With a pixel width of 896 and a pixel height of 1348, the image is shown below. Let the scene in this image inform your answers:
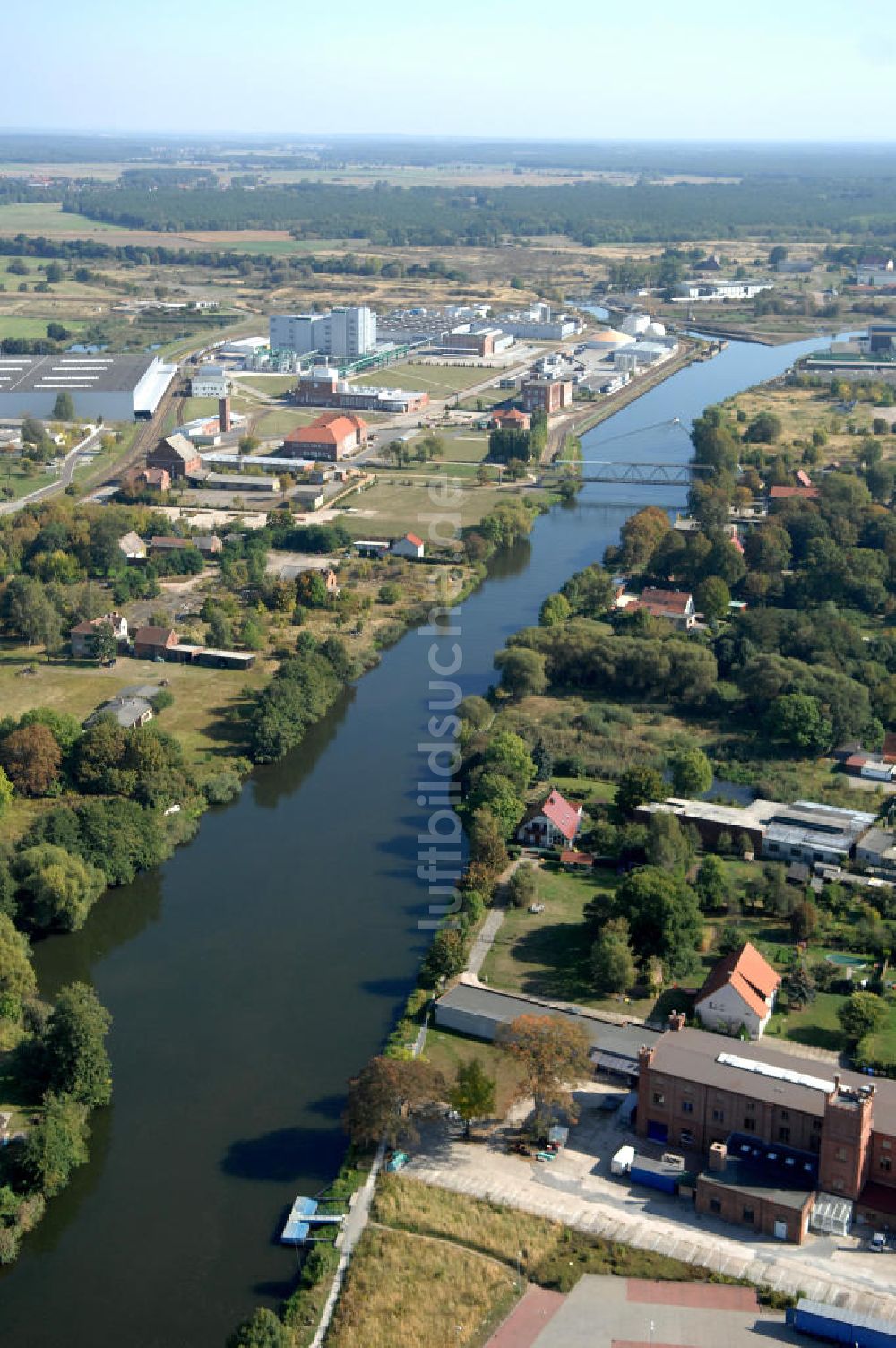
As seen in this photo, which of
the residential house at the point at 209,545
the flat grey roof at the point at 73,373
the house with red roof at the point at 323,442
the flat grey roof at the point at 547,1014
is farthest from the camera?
the flat grey roof at the point at 73,373

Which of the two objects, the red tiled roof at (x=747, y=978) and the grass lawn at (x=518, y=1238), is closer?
the grass lawn at (x=518, y=1238)

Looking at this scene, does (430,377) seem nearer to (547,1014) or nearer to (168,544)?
(168,544)

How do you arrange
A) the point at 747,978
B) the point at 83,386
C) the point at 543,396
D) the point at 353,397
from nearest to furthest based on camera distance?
A: the point at 747,978 → the point at 83,386 → the point at 543,396 → the point at 353,397

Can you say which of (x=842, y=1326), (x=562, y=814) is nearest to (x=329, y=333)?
(x=562, y=814)

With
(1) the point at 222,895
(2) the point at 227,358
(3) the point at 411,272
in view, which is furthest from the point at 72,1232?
(3) the point at 411,272

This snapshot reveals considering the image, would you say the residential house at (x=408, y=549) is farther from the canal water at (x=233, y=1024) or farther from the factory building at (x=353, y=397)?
the factory building at (x=353, y=397)

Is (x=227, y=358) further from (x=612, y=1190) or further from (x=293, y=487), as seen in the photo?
(x=612, y=1190)

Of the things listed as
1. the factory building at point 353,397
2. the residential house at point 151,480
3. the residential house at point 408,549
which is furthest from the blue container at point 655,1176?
the factory building at point 353,397
